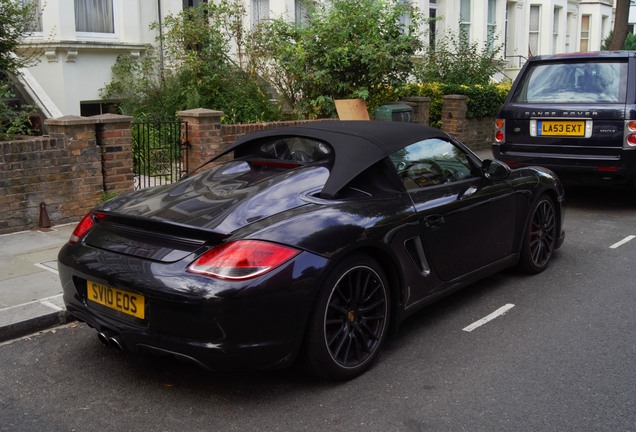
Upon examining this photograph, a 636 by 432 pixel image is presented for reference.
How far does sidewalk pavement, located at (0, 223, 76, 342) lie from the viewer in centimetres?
501

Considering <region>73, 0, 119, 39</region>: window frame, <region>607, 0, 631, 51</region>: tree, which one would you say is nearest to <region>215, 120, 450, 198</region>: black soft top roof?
<region>73, 0, 119, 39</region>: window frame

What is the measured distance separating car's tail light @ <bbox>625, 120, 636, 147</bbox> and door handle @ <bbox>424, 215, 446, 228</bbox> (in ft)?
15.1

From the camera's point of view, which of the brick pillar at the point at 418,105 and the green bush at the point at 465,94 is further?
the green bush at the point at 465,94

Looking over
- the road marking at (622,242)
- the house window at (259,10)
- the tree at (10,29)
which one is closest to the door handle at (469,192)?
the road marking at (622,242)

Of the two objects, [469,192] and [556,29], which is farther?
[556,29]

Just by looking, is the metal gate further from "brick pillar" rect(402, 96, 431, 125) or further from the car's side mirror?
"brick pillar" rect(402, 96, 431, 125)

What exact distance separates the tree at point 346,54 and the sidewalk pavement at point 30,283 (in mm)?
5487

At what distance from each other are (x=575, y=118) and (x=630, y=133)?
65cm

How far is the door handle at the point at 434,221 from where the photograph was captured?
4.70 m

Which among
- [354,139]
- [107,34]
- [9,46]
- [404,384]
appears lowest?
[404,384]

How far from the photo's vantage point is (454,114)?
1414cm

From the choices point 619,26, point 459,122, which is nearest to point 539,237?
point 459,122

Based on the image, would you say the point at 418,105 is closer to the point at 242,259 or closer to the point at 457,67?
the point at 457,67

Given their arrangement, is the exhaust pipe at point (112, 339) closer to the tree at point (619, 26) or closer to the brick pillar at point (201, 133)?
the brick pillar at point (201, 133)
